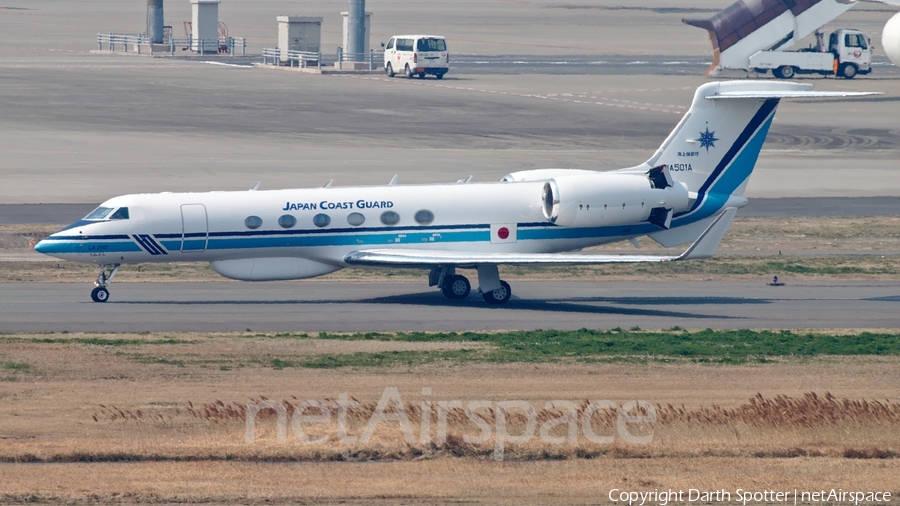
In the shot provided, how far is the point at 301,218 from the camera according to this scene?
29.5m

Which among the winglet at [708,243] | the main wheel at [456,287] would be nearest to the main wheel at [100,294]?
the main wheel at [456,287]

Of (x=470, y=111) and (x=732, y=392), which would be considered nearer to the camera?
(x=732, y=392)

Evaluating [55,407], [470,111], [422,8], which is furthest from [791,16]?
[422,8]

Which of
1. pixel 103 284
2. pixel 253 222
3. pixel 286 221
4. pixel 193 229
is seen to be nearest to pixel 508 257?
pixel 286 221

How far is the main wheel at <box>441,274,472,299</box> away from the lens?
30422 millimetres

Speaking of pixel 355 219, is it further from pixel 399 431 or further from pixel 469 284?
pixel 399 431

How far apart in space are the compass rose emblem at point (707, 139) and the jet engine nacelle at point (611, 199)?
5.39ft

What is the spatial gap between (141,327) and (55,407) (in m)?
7.32

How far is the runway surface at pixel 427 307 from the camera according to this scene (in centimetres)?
2702

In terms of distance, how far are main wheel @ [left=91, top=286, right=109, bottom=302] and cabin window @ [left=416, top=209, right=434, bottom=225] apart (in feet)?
24.1

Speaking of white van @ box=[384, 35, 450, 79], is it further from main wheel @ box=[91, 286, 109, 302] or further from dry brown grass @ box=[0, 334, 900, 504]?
dry brown grass @ box=[0, 334, 900, 504]

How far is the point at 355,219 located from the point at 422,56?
2024 inches

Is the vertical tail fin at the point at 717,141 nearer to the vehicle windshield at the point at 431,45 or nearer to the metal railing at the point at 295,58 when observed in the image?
the vehicle windshield at the point at 431,45

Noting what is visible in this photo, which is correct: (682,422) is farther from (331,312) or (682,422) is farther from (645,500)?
(331,312)
